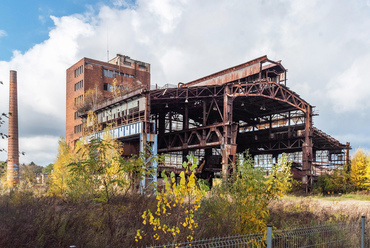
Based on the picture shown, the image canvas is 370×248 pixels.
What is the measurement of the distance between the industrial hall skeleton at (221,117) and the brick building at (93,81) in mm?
185

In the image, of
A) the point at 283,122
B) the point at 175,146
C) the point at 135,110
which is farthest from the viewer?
the point at 283,122

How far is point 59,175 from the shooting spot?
27703 millimetres

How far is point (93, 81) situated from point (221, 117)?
2763 centimetres

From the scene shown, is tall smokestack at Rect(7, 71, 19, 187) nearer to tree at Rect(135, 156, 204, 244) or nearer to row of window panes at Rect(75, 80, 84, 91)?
row of window panes at Rect(75, 80, 84, 91)

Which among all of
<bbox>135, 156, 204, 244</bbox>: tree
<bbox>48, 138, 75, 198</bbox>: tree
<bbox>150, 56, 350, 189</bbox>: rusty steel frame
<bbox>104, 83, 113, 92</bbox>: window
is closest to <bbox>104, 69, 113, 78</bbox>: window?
<bbox>104, 83, 113, 92</bbox>: window

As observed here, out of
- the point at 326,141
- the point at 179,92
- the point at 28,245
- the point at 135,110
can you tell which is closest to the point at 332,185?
the point at 326,141

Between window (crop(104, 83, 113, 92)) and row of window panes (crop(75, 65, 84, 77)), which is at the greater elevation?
row of window panes (crop(75, 65, 84, 77))

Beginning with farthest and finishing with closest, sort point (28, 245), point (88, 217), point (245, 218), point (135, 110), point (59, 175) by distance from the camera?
point (135, 110)
point (59, 175)
point (88, 217)
point (245, 218)
point (28, 245)

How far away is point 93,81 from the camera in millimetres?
51656

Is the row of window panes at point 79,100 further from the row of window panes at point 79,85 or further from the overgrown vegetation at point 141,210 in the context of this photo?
the overgrown vegetation at point 141,210

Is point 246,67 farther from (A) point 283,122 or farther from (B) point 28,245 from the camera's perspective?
(B) point 28,245

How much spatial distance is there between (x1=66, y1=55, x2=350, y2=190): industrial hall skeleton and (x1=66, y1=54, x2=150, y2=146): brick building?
185mm

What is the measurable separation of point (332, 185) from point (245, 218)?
36673 mm

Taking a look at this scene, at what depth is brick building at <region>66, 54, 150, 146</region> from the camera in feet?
167
